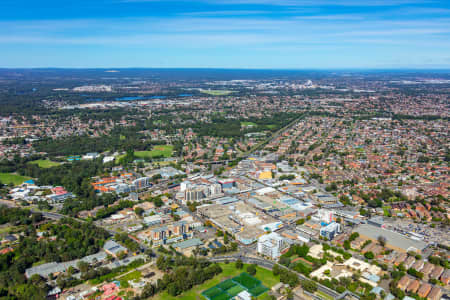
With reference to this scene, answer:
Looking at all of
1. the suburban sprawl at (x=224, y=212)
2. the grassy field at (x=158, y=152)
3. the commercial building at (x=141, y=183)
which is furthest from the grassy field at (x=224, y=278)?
the grassy field at (x=158, y=152)

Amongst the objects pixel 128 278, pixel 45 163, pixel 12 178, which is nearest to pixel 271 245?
pixel 128 278

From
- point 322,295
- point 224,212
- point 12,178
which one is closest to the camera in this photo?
point 322,295

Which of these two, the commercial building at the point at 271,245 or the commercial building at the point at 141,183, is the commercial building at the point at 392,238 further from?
the commercial building at the point at 141,183

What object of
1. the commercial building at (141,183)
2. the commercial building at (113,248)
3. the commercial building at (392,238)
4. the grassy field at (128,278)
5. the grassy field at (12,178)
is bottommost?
the grassy field at (128,278)

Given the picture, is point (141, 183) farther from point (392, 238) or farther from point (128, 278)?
point (392, 238)

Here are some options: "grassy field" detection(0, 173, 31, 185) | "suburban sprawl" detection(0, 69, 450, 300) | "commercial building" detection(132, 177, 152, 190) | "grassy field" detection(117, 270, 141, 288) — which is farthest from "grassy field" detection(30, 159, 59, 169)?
"grassy field" detection(117, 270, 141, 288)

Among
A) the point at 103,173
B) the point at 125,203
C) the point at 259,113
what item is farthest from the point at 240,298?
the point at 259,113
